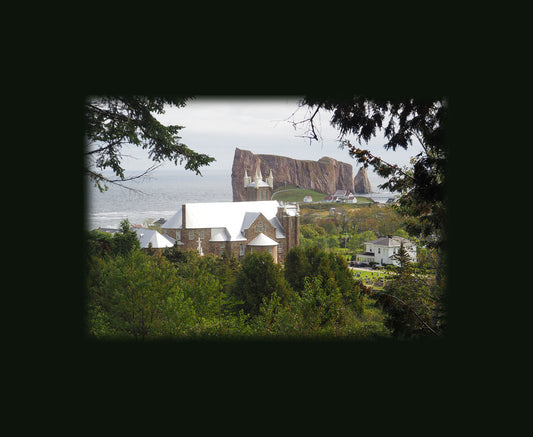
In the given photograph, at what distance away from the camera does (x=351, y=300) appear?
Result: 9.41 m

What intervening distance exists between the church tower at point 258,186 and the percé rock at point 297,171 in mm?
89

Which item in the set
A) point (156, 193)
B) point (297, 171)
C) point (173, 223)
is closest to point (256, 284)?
point (297, 171)

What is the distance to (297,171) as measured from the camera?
9148mm

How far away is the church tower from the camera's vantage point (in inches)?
365

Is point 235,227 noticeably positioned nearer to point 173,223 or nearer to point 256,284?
point 173,223

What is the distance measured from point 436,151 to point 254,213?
1063 centimetres

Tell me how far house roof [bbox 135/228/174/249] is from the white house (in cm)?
603

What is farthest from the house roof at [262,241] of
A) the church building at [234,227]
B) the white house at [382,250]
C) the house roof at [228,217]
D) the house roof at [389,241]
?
the house roof at [389,241]

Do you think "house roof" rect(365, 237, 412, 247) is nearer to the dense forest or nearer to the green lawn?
the dense forest

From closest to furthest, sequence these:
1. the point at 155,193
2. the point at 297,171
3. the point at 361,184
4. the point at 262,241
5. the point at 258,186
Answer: the point at 155,193, the point at 361,184, the point at 297,171, the point at 258,186, the point at 262,241

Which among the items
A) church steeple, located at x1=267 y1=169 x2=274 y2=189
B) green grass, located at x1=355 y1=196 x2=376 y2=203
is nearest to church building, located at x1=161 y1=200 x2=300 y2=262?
church steeple, located at x1=267 y1=169 x2=274 y2=189

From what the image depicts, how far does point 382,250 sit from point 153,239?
7.35m

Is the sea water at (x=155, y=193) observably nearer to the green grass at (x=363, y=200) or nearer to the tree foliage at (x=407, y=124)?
the tree foliage at (x=407, y=124)

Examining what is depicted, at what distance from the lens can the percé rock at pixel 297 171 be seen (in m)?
8.08
